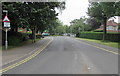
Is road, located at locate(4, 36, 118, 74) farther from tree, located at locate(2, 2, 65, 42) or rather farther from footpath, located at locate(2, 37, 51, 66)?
tree, located at locate(2, 2, 65, 42)

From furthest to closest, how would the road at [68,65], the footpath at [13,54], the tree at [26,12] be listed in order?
the tree at [26,12] < the footpath at [13,54] < the road at [68,65]

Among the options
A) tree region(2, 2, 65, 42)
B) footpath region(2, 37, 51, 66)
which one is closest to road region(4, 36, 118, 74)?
footpath region(2, 37, 51, 66)

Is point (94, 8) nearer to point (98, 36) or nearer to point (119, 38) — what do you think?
point (119, 38)

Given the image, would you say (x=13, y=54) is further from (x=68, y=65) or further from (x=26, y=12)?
(x=26, y=12)

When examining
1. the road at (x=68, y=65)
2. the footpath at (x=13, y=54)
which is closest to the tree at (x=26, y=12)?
the footpath at (x=13, y=54)

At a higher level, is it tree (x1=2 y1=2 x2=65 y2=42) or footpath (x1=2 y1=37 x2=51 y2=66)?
tree (x1=2 y1=2 x2=65 y2=42)

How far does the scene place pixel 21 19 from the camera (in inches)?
674

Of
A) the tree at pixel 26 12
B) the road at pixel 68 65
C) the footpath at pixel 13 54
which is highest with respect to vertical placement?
the tree at pixel 26 12

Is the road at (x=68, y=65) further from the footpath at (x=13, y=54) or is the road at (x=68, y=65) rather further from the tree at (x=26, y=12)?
the tree at (x=26, y=12)

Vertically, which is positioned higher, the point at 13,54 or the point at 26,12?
the point at 26,12

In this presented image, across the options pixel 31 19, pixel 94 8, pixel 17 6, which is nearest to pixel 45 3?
pixel 31 19

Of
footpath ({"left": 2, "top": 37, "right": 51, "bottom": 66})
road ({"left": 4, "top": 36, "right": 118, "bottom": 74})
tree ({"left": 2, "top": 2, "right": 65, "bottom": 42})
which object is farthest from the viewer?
tree ({"left": 2, "top": 2, "right": 65, "bottom": 42})

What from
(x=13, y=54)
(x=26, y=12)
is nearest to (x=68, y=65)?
(x=13, y=54)

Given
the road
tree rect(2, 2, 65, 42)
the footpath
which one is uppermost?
tree rect(2, 2, 65, 42)
